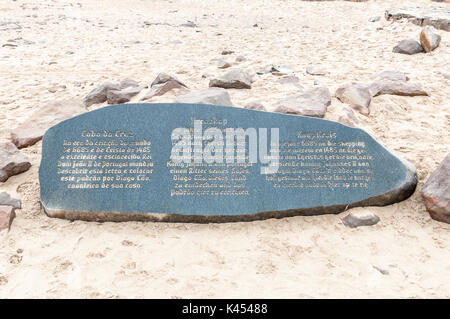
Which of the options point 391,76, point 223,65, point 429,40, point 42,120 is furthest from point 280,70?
point 42,120

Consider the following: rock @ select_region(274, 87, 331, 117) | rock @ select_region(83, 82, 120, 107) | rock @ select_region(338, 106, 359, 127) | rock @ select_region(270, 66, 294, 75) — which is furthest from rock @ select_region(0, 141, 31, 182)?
rock @ select_region(270, 66, 294, 75)

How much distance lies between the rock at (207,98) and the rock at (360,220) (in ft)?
5.23

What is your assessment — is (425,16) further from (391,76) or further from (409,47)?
(391,76)

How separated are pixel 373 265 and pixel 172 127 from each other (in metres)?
1.62

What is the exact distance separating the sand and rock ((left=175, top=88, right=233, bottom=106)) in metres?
0.33

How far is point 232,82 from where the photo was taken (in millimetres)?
3881

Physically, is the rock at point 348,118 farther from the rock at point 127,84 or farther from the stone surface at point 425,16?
the stone surface at point 425,16

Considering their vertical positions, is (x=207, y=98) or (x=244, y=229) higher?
(x=207, y=98)

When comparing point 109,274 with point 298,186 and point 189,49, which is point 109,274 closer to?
point 298,186

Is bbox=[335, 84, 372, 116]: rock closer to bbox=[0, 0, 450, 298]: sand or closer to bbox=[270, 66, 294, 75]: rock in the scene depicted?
bbox=[0, 0, 450, 298]: sand

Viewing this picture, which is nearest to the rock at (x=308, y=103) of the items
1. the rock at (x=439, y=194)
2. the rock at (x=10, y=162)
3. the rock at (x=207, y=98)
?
the rock at (x=207, y=98)

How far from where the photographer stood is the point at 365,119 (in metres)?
3.32

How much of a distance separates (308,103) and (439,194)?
1.50 m

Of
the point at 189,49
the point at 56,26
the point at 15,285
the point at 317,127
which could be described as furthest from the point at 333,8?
the point at 15,285
